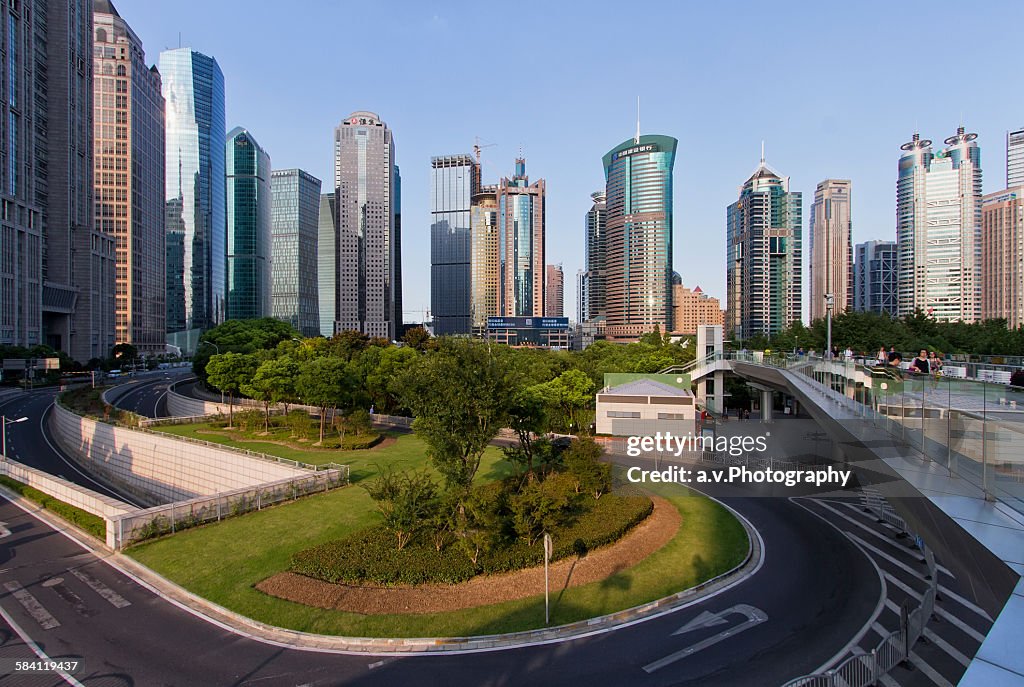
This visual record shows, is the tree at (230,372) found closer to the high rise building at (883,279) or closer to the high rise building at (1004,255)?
the high rise building at (1004,255)

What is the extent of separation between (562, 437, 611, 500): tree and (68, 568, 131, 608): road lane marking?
51.3 feet

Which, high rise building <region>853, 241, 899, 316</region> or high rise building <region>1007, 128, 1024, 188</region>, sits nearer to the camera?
high rise building <region>1007, 128, 1024, 188</region>

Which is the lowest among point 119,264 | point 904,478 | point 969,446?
point 904,478

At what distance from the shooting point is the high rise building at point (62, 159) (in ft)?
287

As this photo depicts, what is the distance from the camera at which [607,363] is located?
195 feet

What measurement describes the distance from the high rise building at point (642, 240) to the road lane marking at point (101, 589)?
588 feet

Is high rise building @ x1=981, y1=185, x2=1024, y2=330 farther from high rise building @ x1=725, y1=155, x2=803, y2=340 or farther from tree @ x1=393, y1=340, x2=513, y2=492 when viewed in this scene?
tree @ x1=393, y1=340, x2=513, y2=492

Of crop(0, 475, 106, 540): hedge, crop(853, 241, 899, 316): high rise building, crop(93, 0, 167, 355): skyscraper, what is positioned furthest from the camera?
crop(853, 241, 899, 316): high rise building

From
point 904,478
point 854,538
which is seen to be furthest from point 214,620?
point 854,538

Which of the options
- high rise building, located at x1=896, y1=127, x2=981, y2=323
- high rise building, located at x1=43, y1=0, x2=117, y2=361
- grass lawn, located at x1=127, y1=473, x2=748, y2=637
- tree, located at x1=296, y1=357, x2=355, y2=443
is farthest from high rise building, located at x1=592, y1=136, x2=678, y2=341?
grass lawn, located at x1=127, y1=473, x2=748, y2=637

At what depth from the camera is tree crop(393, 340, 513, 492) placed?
19.8 m

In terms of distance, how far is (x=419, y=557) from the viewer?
17.1m

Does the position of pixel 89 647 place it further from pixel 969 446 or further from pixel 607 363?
pixel 607 363

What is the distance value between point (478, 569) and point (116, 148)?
14758cm
